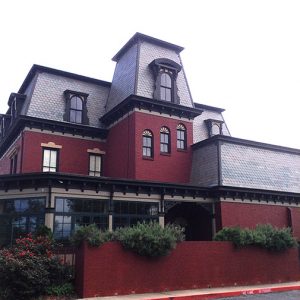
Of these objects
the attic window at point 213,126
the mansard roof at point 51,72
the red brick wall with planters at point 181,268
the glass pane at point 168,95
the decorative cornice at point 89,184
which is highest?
the mansard roof at point 51,72

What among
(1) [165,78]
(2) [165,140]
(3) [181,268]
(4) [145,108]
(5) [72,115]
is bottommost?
(3) [181,268]

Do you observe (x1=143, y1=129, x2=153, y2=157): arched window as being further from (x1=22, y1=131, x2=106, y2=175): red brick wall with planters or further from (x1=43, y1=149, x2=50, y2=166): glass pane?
(x1=43, y1=149, x2=50, y2=166): glass pane

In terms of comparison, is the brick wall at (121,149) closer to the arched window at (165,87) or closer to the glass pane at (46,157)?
the arched window at (165,87)

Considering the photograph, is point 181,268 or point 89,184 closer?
point 181,268

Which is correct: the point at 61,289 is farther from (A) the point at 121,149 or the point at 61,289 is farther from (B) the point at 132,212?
(A) the point at 121,149

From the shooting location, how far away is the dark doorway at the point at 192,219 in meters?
25.6

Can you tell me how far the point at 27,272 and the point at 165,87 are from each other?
17.8 meters

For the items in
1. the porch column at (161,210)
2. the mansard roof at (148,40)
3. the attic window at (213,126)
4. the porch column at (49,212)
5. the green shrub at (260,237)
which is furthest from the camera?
the attic window at (213,126)

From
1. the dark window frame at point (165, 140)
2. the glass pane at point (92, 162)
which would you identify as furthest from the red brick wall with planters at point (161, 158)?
the glass pane at point (92, 162)

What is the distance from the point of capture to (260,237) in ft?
62.8

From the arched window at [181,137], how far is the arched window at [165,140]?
904 mm

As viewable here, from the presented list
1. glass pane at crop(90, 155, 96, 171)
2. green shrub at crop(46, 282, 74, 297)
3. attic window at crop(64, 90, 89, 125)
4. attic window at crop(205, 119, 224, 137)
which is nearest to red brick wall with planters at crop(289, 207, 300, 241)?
attic window at crop(205, 119, 224, 137)

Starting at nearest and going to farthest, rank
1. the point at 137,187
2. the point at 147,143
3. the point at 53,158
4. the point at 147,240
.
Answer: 1. the point at 147,240
2. the point at 137,187
3. the point at 147,143
4. the point at 53,158

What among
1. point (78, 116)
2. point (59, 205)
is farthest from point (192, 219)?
point (78, 116)
